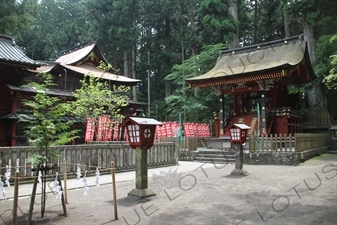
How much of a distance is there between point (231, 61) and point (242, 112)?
4.03 metres

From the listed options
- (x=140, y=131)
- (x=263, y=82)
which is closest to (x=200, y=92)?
(x=263, y=82)

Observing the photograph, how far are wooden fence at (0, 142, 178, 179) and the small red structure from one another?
174 centimetres

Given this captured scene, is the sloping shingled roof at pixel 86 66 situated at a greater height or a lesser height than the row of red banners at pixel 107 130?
greater

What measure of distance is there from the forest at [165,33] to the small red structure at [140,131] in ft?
55.2

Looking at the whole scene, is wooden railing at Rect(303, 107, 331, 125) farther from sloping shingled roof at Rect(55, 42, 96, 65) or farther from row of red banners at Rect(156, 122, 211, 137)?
sloping shingled roof at Rect(55, 42, 96, 65)

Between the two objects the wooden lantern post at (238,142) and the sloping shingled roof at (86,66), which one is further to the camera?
the sloping shingled roof at (86,66)

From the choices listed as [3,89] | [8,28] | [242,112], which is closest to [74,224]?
[3,89]

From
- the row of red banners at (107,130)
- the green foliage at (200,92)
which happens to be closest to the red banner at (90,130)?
the row of red banners at (107,130)

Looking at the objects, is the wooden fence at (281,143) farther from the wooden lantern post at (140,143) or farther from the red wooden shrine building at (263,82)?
the wooden lantern post at (140,143)

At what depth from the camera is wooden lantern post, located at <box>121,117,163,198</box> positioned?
6.82m

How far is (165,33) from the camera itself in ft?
128

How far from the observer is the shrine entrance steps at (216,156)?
48.0 ft

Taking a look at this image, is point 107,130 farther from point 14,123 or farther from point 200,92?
point 200,92

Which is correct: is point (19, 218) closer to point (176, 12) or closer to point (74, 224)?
point (74, 224)
